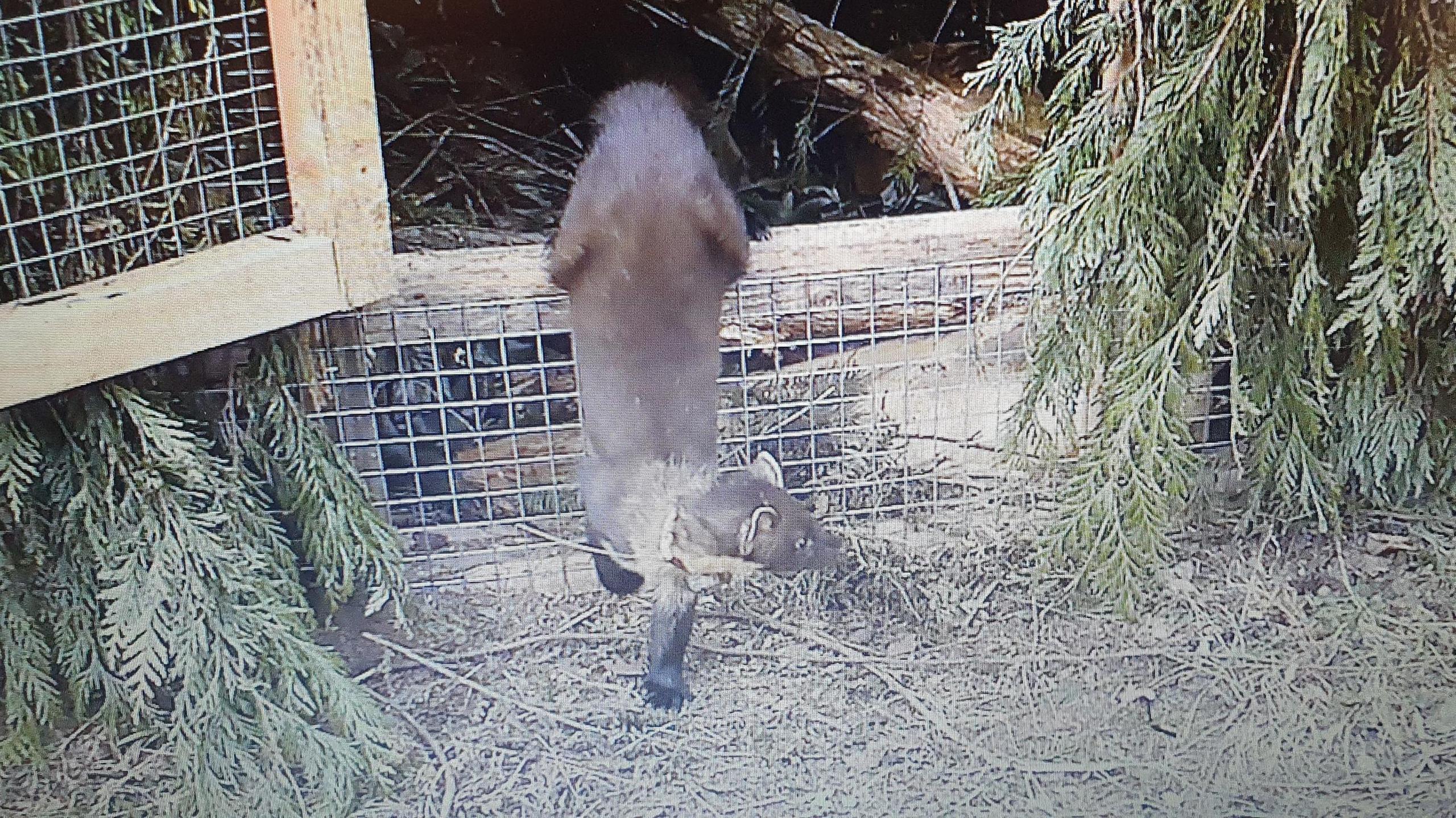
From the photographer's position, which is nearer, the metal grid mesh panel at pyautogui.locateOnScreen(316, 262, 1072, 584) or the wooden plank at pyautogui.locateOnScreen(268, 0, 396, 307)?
the wooden plank at pyautogui.locateOnScreen(268, 0, 396, 307)

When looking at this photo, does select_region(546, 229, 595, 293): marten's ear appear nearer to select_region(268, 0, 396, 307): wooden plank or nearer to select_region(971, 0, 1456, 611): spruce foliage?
select_region(268, 0, 396, 307): wooden plank

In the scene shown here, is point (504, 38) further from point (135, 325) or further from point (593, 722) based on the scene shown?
point (593, 722)

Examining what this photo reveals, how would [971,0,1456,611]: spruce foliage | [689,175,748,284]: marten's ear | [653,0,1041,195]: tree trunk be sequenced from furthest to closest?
[653,0,1041,195]: tree trunk
[689,175,748,284]: marten's ear
[971,0,1456,611]: spruce foliage

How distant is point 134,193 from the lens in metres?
1.09

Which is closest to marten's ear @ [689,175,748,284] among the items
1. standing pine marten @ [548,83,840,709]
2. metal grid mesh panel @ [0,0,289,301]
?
standing pine marten @ [548,83,840,709]

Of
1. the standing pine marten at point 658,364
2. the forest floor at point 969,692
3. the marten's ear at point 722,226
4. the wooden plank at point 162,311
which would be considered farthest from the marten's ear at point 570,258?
the forest floor at point 969,692

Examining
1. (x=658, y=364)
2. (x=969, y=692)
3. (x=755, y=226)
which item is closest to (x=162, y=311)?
(x=658, y=364)

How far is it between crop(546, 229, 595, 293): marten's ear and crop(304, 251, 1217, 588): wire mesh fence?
5 cm

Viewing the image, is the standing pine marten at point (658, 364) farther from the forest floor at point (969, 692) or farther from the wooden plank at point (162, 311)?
the wooden plank at point (162, 311)

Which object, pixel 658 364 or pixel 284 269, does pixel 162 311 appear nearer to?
pixel 284 269

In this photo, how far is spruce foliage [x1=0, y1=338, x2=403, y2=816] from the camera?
3.95 ft

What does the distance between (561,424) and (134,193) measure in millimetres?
494

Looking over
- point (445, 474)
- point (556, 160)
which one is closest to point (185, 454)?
point (445, 474)

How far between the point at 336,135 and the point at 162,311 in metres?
0.20
